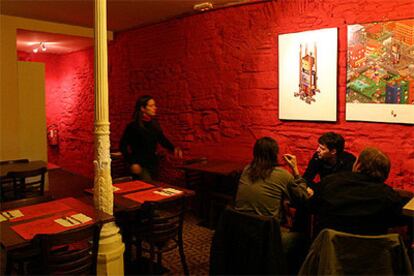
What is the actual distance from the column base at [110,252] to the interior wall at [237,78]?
1.90 meters

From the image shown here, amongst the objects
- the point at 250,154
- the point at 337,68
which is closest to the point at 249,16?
the point at 337,68

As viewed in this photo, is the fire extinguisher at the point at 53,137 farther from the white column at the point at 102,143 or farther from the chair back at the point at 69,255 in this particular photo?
the chair back at the point at 69,255

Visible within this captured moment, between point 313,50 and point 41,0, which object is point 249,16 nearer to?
point 313,50

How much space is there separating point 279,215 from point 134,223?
1.07 metres

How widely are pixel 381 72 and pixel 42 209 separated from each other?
2.69 m

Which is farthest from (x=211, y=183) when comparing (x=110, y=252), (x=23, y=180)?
(x=110, y=252)

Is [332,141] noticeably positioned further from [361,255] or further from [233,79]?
[233,79]

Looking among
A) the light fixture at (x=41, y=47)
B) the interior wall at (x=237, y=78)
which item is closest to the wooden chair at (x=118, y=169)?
the interior wall at (x=237, y=78)

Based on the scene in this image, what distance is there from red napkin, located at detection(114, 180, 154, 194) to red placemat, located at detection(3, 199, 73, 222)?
0.45m

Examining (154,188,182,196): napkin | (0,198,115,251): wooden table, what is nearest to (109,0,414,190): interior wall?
(154,188,182,196): napkin

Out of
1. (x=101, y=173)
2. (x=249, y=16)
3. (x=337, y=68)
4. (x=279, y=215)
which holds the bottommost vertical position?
(x=279, y=215)

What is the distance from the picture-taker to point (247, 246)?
2.06 m

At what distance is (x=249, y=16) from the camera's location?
3904 millimetres

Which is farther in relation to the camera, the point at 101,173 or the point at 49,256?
the point at 101,173
